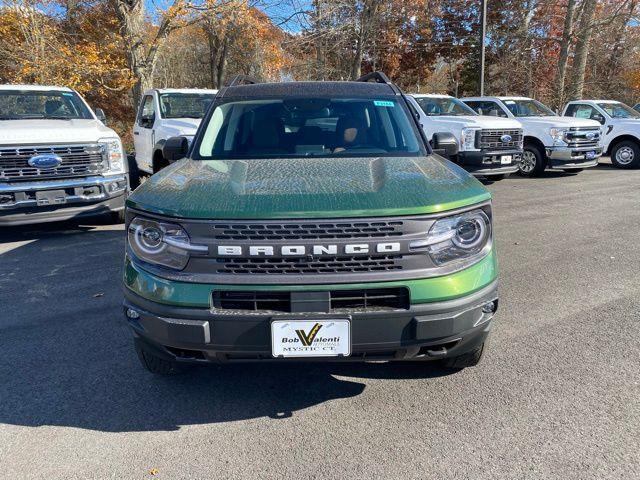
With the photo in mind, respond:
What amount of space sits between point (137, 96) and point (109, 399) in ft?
44.5

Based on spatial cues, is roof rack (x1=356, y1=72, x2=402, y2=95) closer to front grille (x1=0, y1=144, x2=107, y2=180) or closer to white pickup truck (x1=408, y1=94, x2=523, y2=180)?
front grille (x1=0, y1=144, x2=107, y2=180)

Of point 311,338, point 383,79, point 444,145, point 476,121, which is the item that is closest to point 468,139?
point 476,121

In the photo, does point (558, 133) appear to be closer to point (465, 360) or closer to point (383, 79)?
point (383, 79)

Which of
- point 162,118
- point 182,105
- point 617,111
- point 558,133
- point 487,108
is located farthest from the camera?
point 617,111

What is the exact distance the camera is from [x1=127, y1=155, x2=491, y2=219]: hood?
2361mm

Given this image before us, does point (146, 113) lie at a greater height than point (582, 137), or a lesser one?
greater

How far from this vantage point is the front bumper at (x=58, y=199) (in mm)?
6137

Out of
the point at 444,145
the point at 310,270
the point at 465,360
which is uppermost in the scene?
the point at 444,145

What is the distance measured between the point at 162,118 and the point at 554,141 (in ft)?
29.9

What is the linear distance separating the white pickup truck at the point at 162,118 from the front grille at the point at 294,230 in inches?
264

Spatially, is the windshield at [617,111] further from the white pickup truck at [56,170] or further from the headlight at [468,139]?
the white pickup truck at [56,170]

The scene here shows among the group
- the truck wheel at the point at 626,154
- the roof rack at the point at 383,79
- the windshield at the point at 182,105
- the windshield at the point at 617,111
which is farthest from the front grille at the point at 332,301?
the windshield at the point at 617,111

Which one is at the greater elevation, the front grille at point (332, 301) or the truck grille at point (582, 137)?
the truck grille at point (582, 137)

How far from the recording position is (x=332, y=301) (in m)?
2.37
